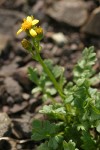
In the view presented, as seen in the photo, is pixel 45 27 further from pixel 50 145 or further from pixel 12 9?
pixel 50 145

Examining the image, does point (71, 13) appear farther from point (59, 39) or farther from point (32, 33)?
point (32, 33)

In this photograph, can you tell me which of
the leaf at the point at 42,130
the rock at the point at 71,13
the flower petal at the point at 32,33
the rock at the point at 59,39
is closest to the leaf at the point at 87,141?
the leaf at the point at 42,130

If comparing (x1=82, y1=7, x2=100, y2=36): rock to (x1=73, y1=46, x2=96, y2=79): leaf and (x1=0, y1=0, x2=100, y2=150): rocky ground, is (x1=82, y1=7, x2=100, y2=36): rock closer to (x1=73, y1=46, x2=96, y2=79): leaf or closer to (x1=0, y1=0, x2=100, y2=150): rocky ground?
(x1=0, y1=0, x2=100, y2=150): rocky ground

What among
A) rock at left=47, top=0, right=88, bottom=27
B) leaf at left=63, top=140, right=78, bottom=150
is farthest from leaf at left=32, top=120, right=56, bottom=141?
rock at left=47, top=0, right=88, bottom=27

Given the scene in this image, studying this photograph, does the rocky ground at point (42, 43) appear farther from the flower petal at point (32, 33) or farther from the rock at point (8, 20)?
the flower petal at point (32, 33)

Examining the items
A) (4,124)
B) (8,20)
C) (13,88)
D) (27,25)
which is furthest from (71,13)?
(4,124)
